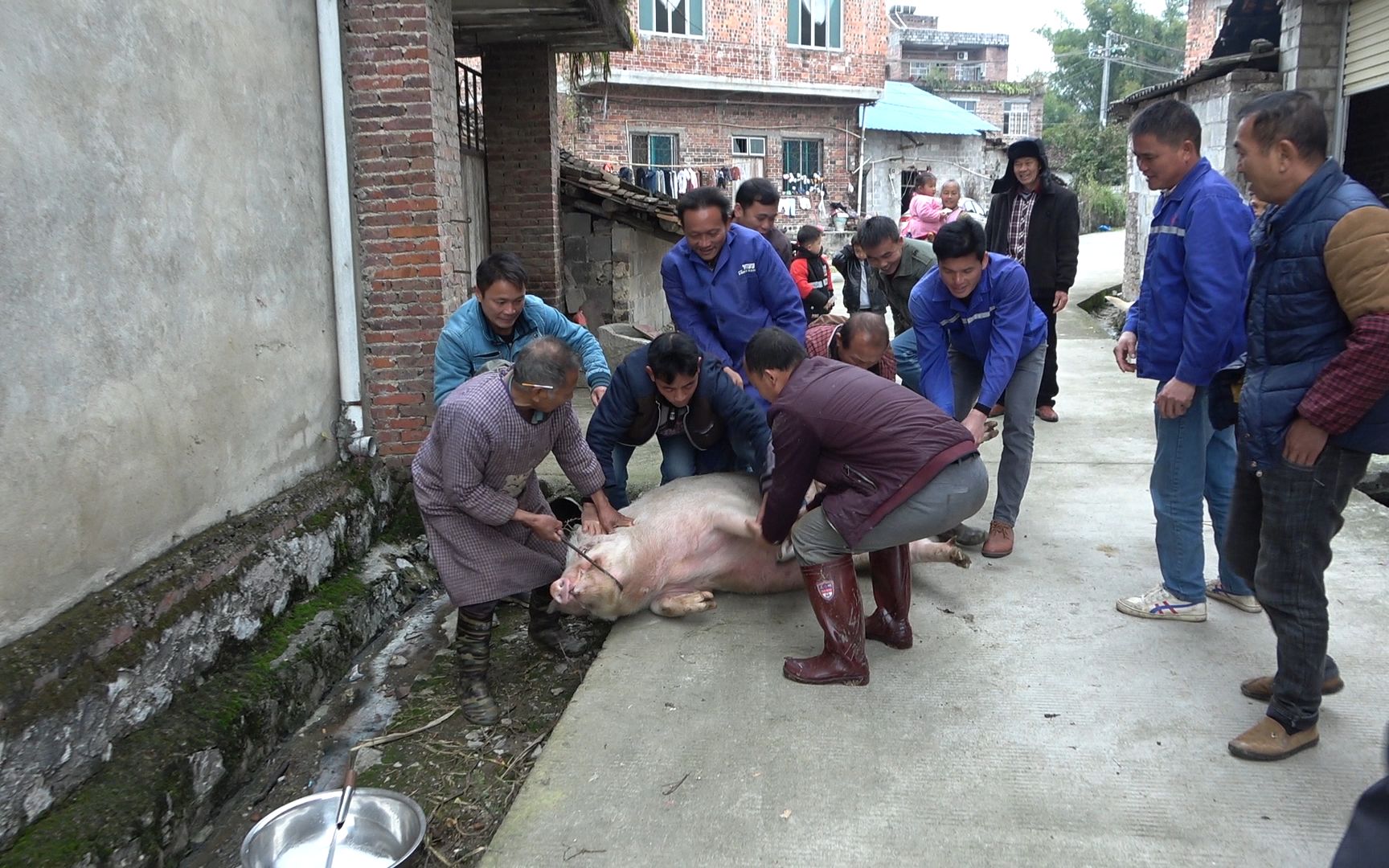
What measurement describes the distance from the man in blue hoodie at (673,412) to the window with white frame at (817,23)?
19674 millimetres

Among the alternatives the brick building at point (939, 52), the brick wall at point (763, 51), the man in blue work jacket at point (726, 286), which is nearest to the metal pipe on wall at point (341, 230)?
the man in blue work jacket at point (726, 286)

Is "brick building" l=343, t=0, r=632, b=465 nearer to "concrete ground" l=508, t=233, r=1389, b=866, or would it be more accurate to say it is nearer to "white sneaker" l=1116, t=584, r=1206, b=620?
"concrete ground" l=508, t=233, r=1389, b=866

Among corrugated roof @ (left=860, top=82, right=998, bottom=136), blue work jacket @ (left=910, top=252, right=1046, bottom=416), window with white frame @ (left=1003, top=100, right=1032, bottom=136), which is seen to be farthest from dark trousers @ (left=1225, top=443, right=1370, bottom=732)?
window with white frame @ (left=1003, top=100, right=1032, bottom=136)

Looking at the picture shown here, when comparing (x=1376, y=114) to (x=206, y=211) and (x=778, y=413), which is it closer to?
(x=778, y=413)

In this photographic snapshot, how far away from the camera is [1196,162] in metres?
3.41

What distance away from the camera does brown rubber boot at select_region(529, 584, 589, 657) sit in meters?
4.30

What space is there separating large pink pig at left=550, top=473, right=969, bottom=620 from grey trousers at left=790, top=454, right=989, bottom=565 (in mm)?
706

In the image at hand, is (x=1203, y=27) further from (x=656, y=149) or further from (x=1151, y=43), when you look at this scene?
(x=1151, y=43)

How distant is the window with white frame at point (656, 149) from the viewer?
2150 centimetres

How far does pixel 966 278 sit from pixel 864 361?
1.86 feet

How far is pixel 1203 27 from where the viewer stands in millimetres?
20516

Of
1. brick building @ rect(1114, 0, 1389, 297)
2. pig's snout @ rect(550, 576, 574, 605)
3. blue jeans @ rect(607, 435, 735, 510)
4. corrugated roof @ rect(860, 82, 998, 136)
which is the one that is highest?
corrugated roof @ rect(860, 82, 998, 136)

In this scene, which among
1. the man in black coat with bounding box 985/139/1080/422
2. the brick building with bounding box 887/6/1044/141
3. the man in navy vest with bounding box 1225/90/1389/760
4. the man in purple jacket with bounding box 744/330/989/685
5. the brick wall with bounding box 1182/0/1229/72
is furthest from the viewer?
Answer: the brick building with bounding box 887/6/1044/141

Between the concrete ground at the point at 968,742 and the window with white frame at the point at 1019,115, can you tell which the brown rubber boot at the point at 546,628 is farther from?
the window with white frame at the point at 1019,115
